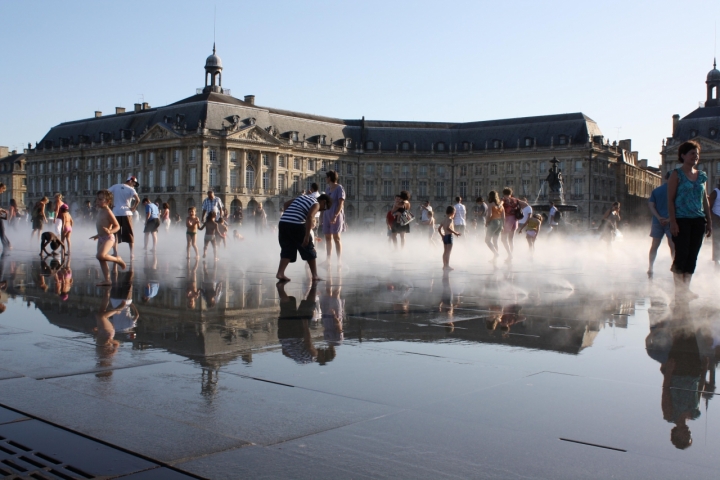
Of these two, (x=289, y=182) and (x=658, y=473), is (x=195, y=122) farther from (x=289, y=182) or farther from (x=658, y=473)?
(x=658, y=473)

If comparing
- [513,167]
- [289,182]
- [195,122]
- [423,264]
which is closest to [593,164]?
[513,167]

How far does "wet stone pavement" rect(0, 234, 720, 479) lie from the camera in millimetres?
3471

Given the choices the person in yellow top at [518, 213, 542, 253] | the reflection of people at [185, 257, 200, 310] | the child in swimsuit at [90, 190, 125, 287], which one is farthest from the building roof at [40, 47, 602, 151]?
the child in swimsuit at [90, 190, 125, 287]

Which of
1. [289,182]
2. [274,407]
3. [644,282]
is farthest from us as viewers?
[289,182]

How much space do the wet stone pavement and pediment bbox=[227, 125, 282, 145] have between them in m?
88.1

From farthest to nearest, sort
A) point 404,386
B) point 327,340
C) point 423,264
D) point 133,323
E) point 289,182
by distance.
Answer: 1. point 289,182
2. point 423,264
3. point 133,323
4. point 327,340
5. point 404,386

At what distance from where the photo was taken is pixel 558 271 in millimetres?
14469

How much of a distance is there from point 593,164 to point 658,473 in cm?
10103

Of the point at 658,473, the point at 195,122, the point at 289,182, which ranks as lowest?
the point at 658,473

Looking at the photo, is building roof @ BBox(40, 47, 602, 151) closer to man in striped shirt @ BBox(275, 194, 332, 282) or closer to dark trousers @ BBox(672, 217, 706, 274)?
man in striped shirt @ BBox(275, 194, 332, 282)

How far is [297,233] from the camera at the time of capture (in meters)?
11.8

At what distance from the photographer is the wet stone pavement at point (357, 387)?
3.47 meters

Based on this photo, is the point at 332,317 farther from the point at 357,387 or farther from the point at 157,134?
the point at 157,134

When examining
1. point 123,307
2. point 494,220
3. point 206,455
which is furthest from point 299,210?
point 206,455
